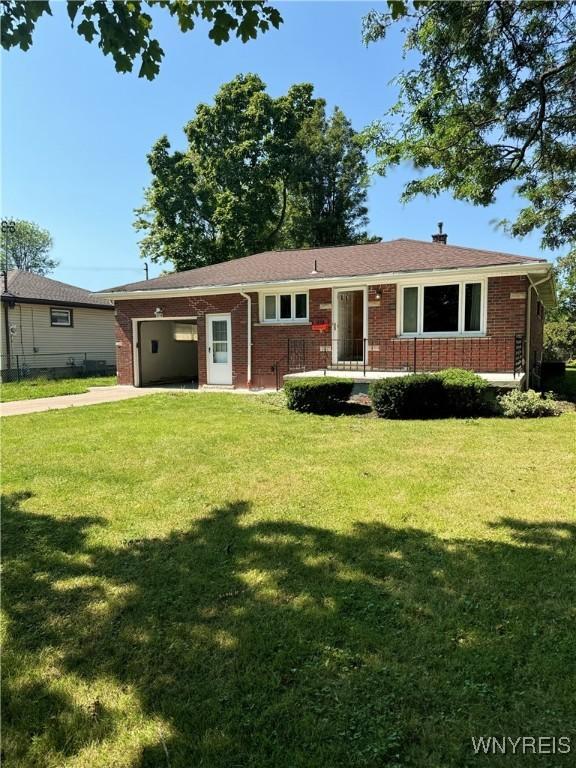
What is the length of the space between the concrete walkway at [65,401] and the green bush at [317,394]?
4.48m

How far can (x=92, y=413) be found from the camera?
Result: 30.6ft

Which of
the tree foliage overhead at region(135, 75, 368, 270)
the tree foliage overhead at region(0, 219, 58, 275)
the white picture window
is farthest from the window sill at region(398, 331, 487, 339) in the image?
the tree foliage overhead at region(0, 219, 58, 275)

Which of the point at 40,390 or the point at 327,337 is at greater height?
the point at 327,337

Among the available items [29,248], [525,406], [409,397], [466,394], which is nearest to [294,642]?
[409,397]

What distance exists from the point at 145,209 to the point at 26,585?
29.7 metres

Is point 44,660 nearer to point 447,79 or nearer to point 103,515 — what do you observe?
point 103,515

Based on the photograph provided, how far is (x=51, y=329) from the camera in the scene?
2069 centimetres

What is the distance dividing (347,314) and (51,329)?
1385cm

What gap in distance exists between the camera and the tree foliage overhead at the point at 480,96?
5.70 m

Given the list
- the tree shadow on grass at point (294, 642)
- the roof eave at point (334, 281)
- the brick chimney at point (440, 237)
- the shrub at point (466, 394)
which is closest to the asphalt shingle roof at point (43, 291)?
the roof eave at point (334, 281)

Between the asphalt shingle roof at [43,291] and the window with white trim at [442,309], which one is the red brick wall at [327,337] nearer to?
the window with white trim at [442,309]

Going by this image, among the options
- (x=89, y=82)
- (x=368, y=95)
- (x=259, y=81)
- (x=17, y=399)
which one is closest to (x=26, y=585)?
(x=89, y=82)

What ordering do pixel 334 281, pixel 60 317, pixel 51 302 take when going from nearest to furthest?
pixel 334 281 < pixel 51 302 < pixel 60 317
